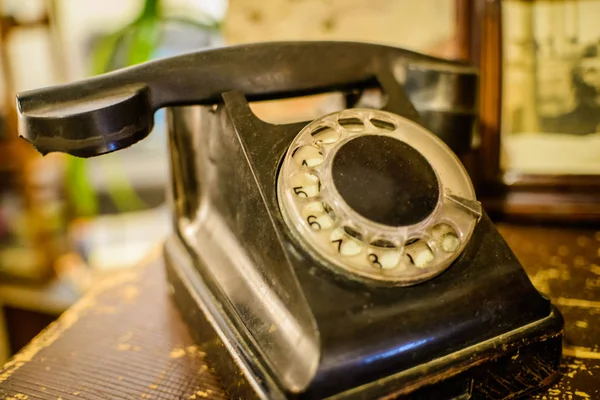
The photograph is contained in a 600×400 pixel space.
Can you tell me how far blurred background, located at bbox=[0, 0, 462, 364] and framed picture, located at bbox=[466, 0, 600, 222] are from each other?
0.27ft

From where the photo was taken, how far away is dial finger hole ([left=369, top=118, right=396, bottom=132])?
0.59 meters

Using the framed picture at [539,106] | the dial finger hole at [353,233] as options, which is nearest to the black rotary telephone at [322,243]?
the dial finger hole at [353,233]

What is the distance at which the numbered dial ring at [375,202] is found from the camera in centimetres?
48

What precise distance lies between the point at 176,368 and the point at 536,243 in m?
0.60

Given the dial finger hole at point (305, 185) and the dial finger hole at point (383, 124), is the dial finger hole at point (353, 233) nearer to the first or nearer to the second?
the dial finger hole at point (305, 185)

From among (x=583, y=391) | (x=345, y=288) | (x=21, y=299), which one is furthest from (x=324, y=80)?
(x=21, y=299)

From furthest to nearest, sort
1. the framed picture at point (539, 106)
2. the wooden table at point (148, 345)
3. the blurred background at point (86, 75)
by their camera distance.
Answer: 1. the blurred background at point (86, 75)
2. the framed picture at point (539, 106)
3. the wooden table at point (148, 345)

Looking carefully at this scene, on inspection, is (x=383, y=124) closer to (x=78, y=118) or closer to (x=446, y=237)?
(x=446, y=237)

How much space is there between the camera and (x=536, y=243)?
855 mm

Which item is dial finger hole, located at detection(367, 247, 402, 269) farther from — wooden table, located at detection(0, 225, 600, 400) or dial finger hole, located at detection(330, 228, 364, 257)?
wooden table, located at detection(0, 225, 600, 400)

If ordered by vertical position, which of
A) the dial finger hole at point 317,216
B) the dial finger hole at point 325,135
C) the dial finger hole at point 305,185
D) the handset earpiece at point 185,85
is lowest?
the dial finger hole at point 317,216

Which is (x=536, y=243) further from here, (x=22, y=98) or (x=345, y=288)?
(x=22, y=98)

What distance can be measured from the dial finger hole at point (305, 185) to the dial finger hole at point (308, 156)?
15 mm

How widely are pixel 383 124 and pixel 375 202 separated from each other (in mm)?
132
